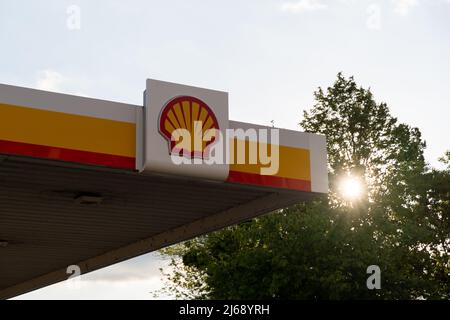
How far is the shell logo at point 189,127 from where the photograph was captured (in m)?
12.0

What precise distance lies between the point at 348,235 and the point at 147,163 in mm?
22220

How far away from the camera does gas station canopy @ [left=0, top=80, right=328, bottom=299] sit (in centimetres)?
1127

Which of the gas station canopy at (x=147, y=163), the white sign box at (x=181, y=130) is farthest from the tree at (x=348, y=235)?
the white sign box at (x=181, y=130)

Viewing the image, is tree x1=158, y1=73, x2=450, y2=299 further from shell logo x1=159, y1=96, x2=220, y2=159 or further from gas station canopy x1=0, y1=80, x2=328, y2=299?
shell logo x1=159, y1=96, x2=220, y2=159

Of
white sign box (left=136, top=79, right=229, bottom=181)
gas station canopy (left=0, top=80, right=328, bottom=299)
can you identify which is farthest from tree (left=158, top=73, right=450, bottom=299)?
white sign box (left=136, top=79, right=229, bottom=181)

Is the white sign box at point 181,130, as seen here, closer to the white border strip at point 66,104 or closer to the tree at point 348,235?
the white border strip at point 66,104

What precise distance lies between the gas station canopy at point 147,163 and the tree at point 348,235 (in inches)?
636

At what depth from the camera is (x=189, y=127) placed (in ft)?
39.9

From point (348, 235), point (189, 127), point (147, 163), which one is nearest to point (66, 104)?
point (147, 163)
